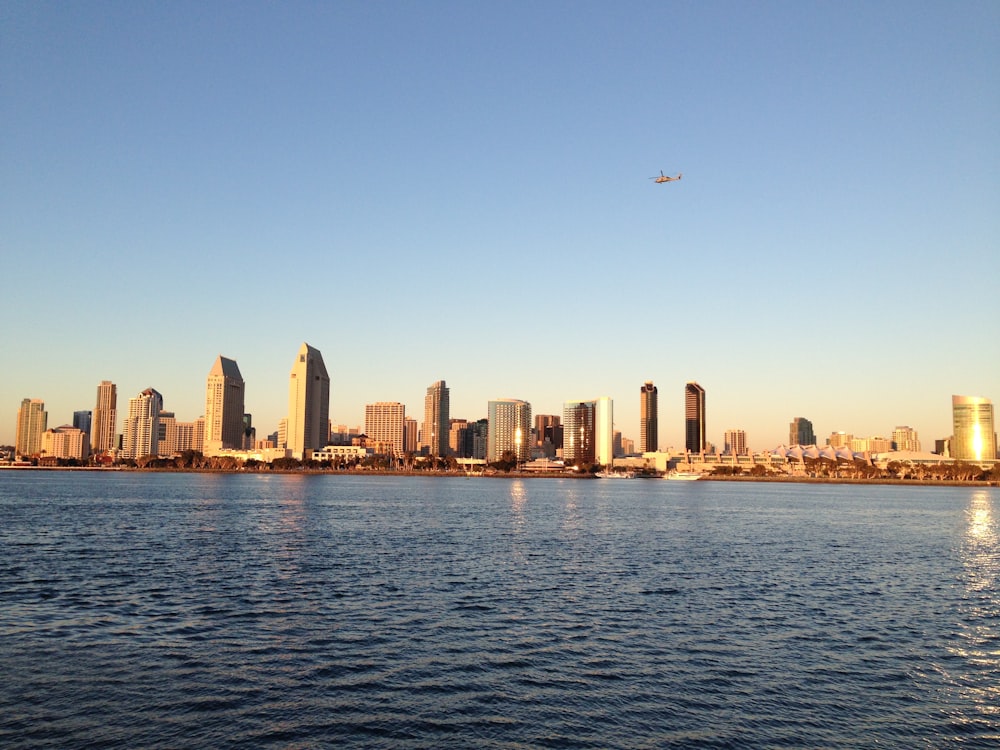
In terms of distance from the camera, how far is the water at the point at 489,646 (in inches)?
813

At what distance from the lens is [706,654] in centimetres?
2802

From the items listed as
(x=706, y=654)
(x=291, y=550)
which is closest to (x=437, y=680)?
(x=706, y=654)

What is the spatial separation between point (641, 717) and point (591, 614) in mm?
13020

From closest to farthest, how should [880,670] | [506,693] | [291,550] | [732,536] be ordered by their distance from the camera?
[506,693], [880,670], [291,550], [732,536]

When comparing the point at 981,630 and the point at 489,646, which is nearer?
the point at 489,646

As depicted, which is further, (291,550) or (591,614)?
(291,550)

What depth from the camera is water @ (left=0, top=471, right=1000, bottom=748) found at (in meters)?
20.7

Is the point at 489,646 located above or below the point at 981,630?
above

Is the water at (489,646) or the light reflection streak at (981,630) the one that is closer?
the water at (489,646)

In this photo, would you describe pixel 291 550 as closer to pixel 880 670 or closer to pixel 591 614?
pixel 591 614

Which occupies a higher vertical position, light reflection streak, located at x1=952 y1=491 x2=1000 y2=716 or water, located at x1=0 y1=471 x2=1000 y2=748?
water, located at x1=0 y1=471 x2=1000 y2=748

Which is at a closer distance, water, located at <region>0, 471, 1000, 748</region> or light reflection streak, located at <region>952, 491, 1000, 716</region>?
water, located at <region>0, 471, 1000, 748</region>

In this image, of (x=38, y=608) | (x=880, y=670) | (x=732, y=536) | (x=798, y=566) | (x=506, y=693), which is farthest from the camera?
(x=732, y=536)

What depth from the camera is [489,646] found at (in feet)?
93.9
